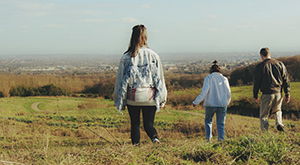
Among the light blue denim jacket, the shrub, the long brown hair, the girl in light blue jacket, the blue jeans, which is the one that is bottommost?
the shrub

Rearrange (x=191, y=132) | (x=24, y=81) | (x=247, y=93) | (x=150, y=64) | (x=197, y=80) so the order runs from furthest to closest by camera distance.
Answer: (x=24, y=81) < (x=197, y=80) < (x=247, y=93) < (x=191, y=132) < (x=150, y=64)

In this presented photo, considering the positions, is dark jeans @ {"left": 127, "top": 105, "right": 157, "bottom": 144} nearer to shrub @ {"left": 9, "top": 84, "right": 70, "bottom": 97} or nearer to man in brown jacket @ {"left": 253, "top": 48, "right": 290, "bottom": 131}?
man in brown jacket @ {"left": 253, "top": 48, "right": 290, "bottom": 131}

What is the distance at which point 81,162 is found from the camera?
7.32 feet

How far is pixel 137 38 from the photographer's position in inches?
138

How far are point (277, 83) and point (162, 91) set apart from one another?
3.05m

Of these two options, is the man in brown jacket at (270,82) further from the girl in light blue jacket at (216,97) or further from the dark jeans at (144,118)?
the dark jeans at (144,118)

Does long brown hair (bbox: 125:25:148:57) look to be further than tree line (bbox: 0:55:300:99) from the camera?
No

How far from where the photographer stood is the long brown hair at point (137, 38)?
3502mm

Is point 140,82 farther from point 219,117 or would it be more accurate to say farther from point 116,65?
point 116,65

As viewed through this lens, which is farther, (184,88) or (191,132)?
(184,88)

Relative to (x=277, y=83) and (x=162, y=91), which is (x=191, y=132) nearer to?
(x=277, y=83)

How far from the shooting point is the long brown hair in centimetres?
350

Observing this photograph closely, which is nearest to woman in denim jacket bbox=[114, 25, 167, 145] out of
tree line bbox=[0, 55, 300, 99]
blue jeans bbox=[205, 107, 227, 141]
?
blue jeans bbox=[205, 107, 227, 141]

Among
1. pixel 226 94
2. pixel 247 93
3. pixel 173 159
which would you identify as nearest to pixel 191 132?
pixel 226 94
